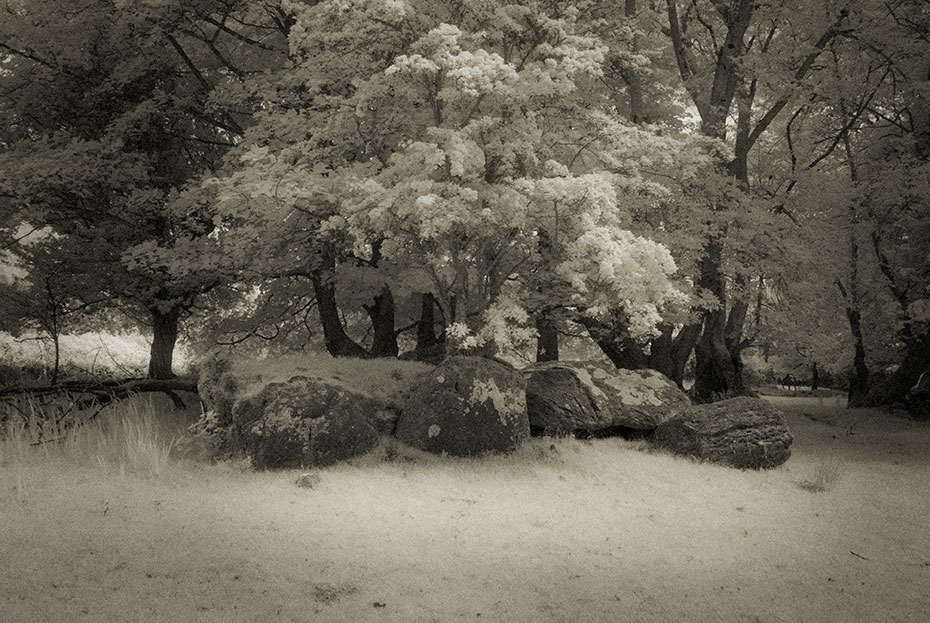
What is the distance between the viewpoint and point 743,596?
5.73m

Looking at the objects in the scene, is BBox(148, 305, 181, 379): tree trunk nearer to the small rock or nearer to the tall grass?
the tall grass

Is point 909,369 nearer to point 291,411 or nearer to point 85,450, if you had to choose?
point 291,411

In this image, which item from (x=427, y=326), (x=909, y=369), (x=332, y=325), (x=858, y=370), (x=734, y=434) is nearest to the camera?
(x=734, y=434)

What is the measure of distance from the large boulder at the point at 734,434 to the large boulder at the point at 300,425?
201 inches

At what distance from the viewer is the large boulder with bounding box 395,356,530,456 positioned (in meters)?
9.97

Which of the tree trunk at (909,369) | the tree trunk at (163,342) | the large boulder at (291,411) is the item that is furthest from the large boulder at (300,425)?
the tree trunk at (909,369)

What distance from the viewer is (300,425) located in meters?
9.09

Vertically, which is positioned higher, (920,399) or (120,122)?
(120,122)

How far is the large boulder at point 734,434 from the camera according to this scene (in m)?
10.7

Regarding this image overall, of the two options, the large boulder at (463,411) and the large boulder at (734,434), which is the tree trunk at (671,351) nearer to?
the large boulder at (734,434)

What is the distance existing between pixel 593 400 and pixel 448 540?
19.5ft

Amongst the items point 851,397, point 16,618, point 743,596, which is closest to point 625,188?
point 743,596

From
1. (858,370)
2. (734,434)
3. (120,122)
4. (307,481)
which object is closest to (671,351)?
(734,434)

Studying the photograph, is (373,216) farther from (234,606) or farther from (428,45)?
(234,606)
